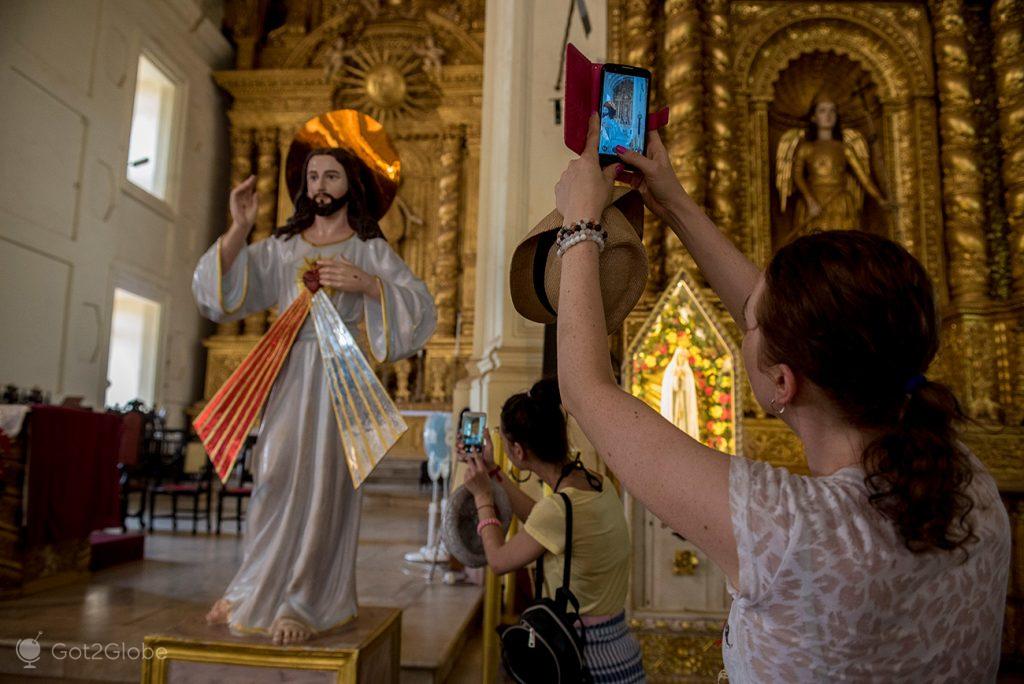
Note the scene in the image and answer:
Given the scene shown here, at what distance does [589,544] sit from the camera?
1752mm

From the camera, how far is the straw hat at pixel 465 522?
6.30 ft

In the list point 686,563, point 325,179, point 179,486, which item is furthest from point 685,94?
point 179,486

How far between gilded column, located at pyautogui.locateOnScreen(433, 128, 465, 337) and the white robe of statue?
8.44 m

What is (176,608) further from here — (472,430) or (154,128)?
(154,128)

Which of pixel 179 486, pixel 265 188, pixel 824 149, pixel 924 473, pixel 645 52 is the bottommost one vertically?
pixel 179 486

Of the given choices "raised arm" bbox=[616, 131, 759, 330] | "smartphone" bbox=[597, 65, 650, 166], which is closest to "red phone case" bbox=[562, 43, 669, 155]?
"smartphone" bbox=[597, 65, 650, 166]

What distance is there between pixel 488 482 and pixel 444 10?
11.7 metres

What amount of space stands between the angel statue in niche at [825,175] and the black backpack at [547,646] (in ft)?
17.9

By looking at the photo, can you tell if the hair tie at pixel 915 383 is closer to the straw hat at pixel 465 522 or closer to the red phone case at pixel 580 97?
the red phone case at pixel 580 97

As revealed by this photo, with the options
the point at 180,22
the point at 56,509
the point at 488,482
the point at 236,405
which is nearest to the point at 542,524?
the point at 488,482

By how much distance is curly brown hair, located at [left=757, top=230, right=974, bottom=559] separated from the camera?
0.71 metres

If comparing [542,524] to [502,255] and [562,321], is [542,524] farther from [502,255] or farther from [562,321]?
[502,255]

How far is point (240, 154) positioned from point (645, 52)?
854cm

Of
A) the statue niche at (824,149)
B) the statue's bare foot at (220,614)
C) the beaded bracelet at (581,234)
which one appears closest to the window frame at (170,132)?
the statue niche at (824,149)
